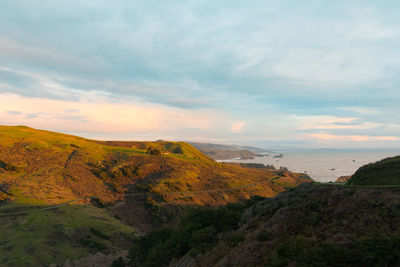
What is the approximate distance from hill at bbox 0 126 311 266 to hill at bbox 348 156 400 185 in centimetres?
3684

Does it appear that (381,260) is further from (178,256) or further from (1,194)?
(1,194)

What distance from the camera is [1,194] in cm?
4747

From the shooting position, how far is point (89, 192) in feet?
195

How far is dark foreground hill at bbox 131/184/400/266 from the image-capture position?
33.6ft

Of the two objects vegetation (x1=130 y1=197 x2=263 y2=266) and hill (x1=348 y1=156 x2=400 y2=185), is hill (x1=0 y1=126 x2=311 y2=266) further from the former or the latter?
hill (x1=348 y1=156 x2=400 y2=185)

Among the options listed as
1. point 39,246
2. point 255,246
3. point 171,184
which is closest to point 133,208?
point 171,184

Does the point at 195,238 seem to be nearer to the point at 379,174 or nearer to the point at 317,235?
the point at 317,235

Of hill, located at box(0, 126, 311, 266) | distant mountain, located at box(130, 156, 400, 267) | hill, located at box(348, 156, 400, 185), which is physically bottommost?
hill, located at box(0, 126, 311, 266)

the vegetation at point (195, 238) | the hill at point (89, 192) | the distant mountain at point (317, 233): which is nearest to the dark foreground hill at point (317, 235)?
the distant mountain at point (317, 233)

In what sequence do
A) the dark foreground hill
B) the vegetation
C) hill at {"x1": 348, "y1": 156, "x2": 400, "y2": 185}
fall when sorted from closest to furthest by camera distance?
the dark foreground hill
hill at {"x1": 348, "y1": 156, "x2": 400, "y2": 185}
the vegetation

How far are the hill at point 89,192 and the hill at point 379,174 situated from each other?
3684 cm

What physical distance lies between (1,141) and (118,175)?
44.7m

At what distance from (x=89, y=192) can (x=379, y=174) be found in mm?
61969

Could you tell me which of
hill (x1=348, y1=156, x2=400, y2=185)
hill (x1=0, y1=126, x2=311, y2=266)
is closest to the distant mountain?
hill (x1=348, y1=156, x2=400, y2=185)
